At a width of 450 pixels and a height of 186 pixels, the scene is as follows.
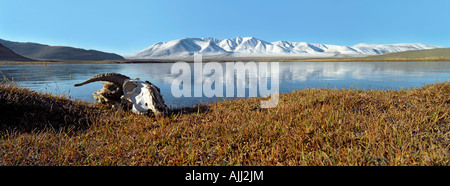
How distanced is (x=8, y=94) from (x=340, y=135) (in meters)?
8.19

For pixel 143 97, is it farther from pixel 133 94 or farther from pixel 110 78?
pixel 110 78

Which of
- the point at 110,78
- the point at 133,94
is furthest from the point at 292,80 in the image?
the point at 110,78

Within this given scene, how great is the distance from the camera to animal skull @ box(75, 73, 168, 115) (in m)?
5.77

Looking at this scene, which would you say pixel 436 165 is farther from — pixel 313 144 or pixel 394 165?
pixel 313 144

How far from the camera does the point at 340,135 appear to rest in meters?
3.43

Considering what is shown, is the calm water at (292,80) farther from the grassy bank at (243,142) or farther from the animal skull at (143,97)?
the grassy bank at (243,142)

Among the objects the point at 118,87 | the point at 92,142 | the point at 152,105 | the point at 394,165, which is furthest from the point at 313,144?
the point at 118,87

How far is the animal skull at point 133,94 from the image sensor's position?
5.77 m

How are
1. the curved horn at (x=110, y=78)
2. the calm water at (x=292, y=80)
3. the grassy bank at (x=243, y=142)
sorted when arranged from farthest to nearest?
the calm water at (x=292, y=80)
the curved horn at (x=110, y=78)
the grassy bank at (x=243, y=142)

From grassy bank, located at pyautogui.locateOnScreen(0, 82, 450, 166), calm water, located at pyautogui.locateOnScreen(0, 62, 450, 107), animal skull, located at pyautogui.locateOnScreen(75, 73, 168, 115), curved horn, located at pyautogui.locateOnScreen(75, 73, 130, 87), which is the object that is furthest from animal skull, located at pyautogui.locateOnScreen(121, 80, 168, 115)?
calm water, located at pyautogui.locateOnScreen(0, 62, 450, 107)

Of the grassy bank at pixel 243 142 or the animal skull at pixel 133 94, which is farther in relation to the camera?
the animal skull at pixel 133 94

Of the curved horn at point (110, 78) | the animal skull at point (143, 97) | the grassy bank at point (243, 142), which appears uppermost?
the curved horn at point (110, 78)

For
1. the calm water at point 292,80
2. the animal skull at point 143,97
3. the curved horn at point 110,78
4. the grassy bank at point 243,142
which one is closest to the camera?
the grassy bank at point 243,142

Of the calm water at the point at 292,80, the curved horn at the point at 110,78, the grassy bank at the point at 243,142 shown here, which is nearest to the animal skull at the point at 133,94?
the curved horn at the point at 110,78
